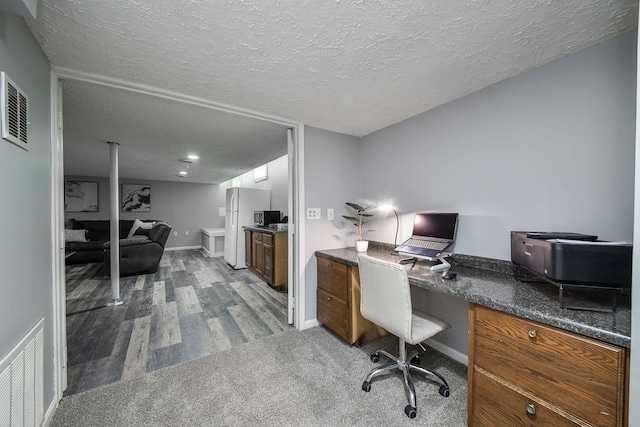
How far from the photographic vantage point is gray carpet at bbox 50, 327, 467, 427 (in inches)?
55.0

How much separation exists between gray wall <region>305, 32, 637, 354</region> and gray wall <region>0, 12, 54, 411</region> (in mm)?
1859

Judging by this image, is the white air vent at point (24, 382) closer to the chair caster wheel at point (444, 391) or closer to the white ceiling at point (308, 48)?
the white ceiling at point (308, 48)

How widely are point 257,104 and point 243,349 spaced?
2.14 metres

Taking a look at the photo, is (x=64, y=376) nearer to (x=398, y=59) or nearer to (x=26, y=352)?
(x=26, y=352)

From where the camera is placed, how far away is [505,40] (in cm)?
128

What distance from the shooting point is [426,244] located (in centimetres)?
196

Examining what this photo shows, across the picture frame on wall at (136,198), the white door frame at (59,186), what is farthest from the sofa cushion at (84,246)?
the white door frame at (59,186)

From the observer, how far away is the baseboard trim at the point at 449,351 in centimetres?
191

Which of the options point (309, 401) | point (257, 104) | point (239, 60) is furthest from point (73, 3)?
point (309, 401)

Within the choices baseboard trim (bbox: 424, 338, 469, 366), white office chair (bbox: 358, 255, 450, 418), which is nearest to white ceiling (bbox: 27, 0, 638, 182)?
white office chair (bbox: 358, 255, 450, 418)

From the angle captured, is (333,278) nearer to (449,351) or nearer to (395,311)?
(395,311)

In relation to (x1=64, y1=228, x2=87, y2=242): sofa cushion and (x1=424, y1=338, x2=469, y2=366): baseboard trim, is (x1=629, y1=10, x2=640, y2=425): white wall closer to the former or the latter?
(x1=424, y1=338, x2=469, y2=366): baseboard trim

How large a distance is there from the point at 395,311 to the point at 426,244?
2.33ft

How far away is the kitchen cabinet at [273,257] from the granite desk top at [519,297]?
191cm
